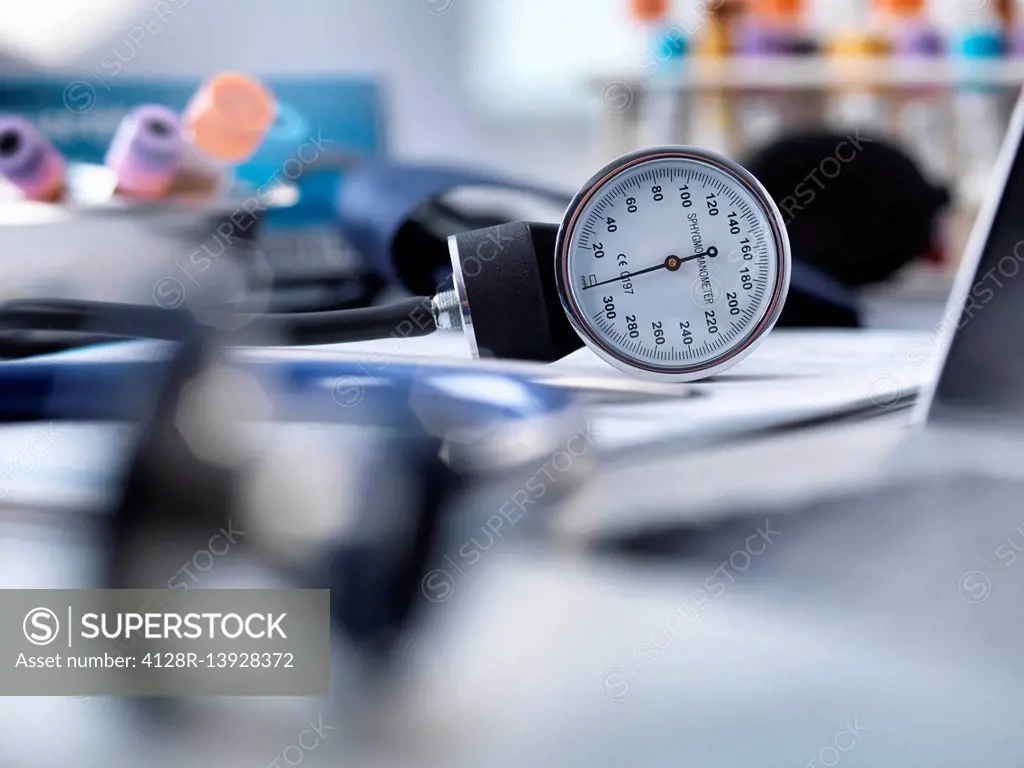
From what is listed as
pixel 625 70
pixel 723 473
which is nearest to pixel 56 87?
pixel 625 70

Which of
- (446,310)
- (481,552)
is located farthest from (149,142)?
(481,552)

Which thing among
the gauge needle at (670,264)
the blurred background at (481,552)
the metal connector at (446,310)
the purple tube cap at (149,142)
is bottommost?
the blurred background at (481,552)

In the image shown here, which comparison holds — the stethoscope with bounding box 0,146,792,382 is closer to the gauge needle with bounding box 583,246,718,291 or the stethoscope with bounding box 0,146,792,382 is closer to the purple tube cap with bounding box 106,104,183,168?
the gauge needle with bounding box 583,246,718,291

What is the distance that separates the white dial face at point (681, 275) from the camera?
2.02 feet

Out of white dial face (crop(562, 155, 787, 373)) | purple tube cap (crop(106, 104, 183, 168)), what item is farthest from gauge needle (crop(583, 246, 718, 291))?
purple tube cap (crop(106, 104, 183, 168))

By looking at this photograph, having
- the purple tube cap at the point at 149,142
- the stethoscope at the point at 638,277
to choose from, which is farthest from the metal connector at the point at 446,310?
the purple tube cap at the point at 149,142

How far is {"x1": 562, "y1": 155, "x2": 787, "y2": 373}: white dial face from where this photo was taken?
2.02 ft

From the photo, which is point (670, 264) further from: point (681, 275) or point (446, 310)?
point (446, 310)

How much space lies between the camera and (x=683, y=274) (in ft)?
2.03

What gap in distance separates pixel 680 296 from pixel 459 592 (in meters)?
0.26

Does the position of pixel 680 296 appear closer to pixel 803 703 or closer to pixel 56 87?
pixel 803 703

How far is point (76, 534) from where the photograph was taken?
48 centimetres

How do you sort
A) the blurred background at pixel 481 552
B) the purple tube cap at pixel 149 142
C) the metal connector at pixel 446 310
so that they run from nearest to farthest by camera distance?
the blurred background at pixel 481 552 < the metal connector at pixel 446 310 < the purple tube cap at pixel 149 142

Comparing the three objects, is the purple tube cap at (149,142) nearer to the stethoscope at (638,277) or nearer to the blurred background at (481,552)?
the blurred background at (481,552)
